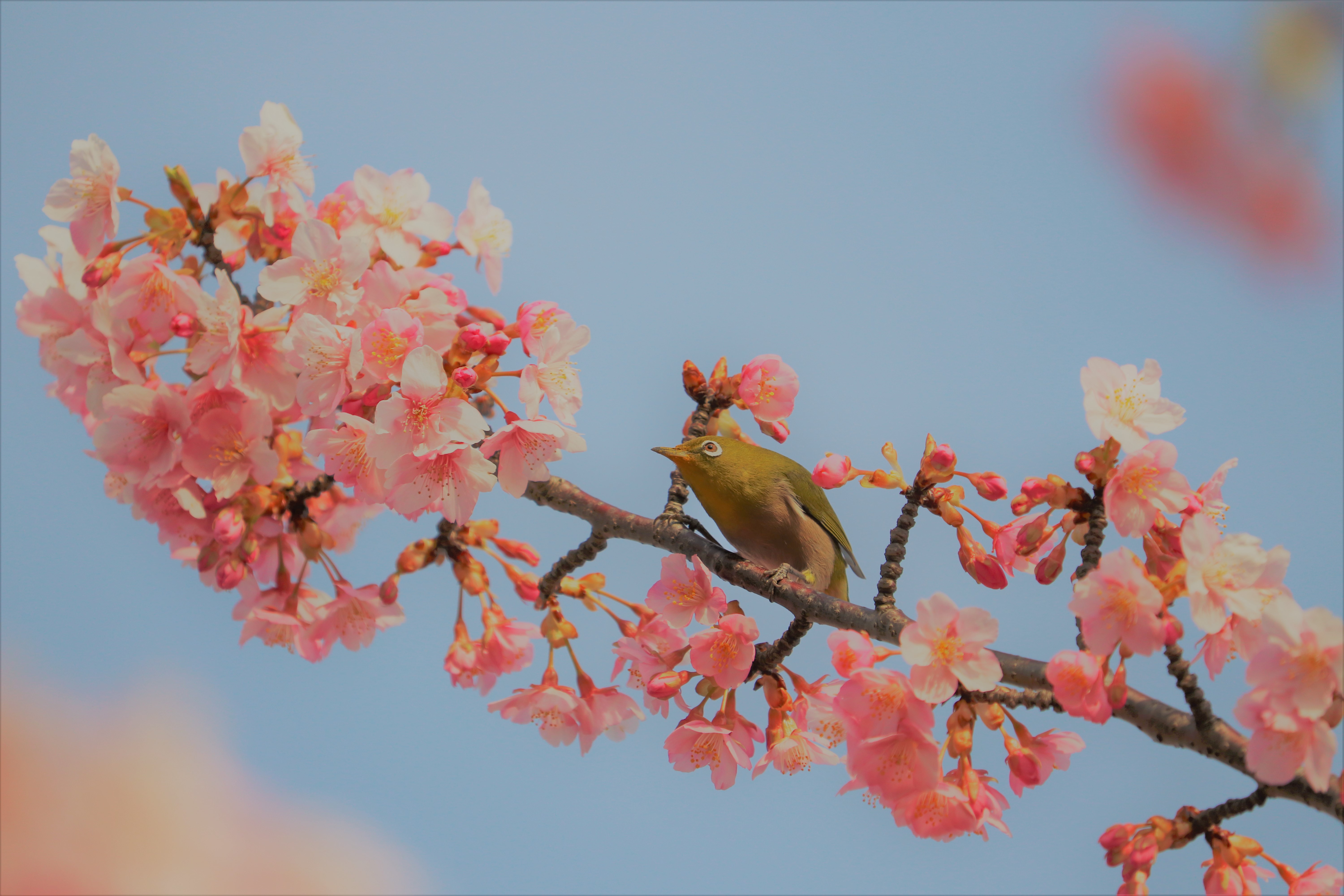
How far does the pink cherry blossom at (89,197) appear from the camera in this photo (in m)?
1.77

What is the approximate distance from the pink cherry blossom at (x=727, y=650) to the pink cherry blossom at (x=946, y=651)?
1.03 ft

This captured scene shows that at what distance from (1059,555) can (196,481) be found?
1.60 metres

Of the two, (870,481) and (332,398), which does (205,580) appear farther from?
(870,481)

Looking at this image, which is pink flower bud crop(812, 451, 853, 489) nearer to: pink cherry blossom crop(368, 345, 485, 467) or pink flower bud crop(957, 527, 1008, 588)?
pink flower bud crop(957, 527, 1008, 588)

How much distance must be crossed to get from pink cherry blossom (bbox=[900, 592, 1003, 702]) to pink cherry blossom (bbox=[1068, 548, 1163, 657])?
128 mm

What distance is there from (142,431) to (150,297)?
261 mm

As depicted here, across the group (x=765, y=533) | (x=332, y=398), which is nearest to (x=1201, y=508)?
(x=765, y=533)

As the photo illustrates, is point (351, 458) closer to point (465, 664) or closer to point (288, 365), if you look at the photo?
point (288, 365)

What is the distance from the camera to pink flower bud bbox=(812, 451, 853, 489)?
146cm

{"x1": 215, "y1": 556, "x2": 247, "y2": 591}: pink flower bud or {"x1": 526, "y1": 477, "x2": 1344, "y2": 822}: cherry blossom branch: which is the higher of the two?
{"x1": 215, "y1": 556, "x2": 247, "y2": 591}: pink flower bud

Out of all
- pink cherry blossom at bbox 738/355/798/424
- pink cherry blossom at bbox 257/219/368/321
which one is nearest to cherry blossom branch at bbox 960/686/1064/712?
pink cherry blossom at bbox 738/355/798/424

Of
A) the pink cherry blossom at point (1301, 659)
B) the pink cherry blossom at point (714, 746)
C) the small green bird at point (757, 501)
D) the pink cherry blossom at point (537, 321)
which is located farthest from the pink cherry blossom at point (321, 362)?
the pink cherry blossom at point (1301, 659)

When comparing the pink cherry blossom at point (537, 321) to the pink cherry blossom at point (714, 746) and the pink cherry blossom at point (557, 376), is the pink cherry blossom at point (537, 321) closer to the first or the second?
the pink cherry blossom at point (557, 376)

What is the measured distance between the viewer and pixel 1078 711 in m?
1.19
